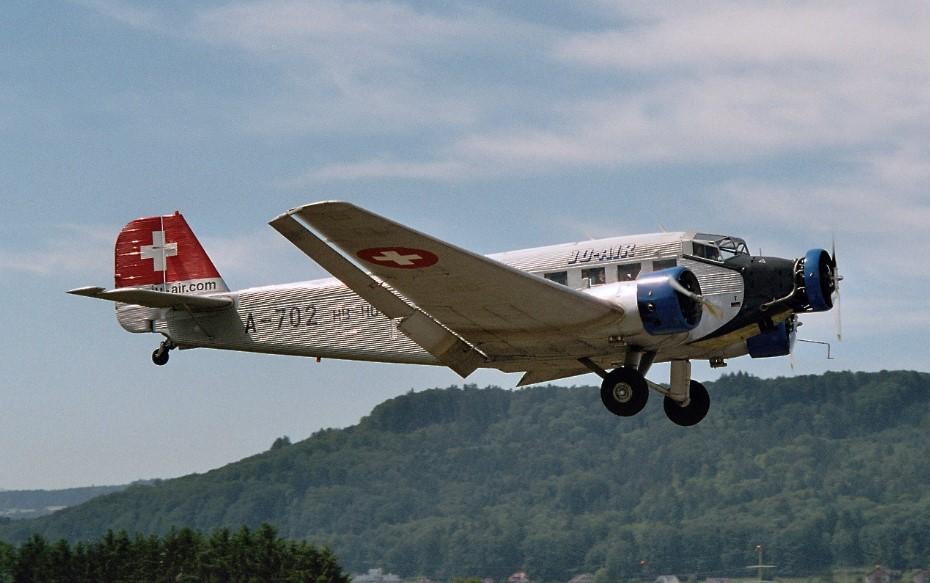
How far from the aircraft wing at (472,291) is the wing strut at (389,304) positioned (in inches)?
9.9

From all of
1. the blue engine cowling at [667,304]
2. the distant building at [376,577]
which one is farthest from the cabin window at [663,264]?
the distant building at [376,577]

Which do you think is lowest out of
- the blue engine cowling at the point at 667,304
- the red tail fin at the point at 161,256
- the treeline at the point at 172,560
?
the treeline at the point at 172,560

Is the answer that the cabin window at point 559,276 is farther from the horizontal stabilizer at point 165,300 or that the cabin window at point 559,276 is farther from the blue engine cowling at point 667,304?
the horizontal stabilizer at point 165,300

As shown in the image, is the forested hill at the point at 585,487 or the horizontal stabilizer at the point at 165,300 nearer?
the horizontal stabilizer at the point at 165,300

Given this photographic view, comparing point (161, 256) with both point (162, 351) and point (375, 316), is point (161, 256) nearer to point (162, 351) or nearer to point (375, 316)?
point (162, 351)

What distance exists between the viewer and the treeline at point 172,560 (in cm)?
5906

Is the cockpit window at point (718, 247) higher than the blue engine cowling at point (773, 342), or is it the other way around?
the cockpit window at point (718, 247)

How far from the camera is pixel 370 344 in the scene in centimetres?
2216

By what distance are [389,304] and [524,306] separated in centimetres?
218

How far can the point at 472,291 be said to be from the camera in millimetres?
18734

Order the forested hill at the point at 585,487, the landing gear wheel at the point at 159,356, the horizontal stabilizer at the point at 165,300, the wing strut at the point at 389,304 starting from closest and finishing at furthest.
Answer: the wing strut at the point at 389,304, the horizontal stabilizer at the point at 165,300, the landing gear wheel at the point at 159,356, the forested hill at the point at 585,487

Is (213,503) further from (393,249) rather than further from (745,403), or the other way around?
(393,249)

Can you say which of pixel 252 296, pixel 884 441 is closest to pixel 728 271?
pixel 252 296

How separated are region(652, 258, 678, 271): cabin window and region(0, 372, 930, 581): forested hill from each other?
297 feet
